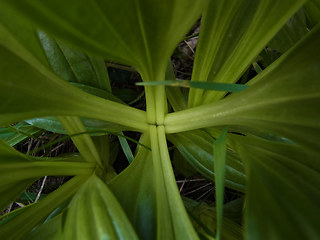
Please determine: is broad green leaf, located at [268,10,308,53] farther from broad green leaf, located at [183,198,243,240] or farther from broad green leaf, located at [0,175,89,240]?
broad green leaf, located at [0,175,89,240]

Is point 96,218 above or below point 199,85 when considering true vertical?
below

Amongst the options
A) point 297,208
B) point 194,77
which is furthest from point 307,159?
point 194,77

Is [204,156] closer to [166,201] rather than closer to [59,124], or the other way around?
[166,201]

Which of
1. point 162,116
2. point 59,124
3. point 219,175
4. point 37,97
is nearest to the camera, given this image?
point 219,175

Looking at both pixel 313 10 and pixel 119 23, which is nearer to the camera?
pixel 119 23

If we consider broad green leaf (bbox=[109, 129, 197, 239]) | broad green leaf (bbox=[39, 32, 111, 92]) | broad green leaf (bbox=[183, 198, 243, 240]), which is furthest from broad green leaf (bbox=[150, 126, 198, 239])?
broad green leaf (bbox=[39, 32, 111, 92])

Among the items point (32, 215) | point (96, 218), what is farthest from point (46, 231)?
point (96, 218)

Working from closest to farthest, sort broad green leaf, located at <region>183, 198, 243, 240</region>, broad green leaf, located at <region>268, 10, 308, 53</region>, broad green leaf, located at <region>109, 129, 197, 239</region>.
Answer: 1. broad green leaf, located at <region>109, 129, 197, 239</region>
2. broad green leaf, located at <region>183, 198, 243, 240</region>
3. broad green leaf, located at <region>268, 10, 308, 53</region>
